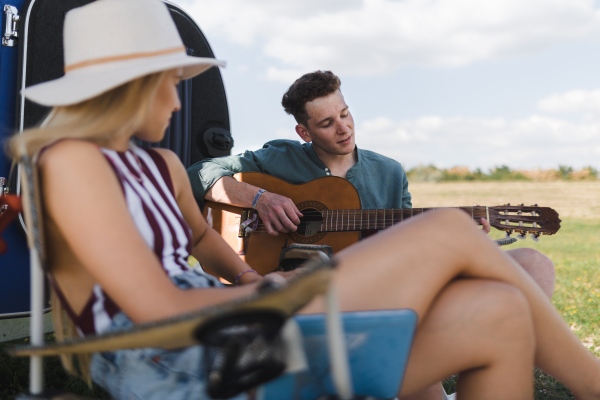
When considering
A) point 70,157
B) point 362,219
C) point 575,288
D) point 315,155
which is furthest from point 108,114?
point 575,288

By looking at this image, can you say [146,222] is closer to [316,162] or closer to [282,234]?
[282,234]

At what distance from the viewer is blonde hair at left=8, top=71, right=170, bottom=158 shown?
1.24 m

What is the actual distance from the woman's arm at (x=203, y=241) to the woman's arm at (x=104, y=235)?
1.74ft

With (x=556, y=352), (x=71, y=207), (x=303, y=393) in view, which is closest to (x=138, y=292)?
(x=71, y=207)

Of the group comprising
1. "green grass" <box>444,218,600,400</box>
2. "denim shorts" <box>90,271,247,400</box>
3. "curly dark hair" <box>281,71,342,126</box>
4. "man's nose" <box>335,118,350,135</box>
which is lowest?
"green grass" <box>444,218,600,400</box>

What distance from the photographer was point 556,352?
1.41m

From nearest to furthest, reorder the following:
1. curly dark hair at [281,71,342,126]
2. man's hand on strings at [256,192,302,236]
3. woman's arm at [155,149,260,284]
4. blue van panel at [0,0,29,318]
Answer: woman's arm at [155,149,260,284], blue van panel at [0,0,29,318], man's hand on strings at [256,192,302,236], curly dark hair at [281,71,342,126]

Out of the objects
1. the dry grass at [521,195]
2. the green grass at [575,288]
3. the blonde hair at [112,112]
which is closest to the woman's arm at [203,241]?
the blonde hair at [112,112]

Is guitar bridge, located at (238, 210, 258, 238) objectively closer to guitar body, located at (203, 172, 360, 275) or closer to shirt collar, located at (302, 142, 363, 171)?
guitar body, located at (203, 172, 360, 275)

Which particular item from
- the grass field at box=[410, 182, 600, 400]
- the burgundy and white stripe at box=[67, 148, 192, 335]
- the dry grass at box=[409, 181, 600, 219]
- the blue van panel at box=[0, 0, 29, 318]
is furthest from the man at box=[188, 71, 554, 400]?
the dry grass at box=[409, 181, 600, 219]

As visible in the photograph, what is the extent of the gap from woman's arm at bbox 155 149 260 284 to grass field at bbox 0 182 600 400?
1254mm

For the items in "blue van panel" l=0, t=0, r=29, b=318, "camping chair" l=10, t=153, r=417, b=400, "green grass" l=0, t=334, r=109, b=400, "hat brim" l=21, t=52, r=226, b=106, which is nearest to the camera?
"camping chair" l=10, t=153, r=417, b=400

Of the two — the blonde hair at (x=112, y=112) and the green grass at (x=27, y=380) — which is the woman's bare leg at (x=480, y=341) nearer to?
the blonde hair at (x=112, y=112)

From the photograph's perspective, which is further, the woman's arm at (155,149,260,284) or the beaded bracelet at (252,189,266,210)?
the beaded bracelet at (252,189,266,210)
